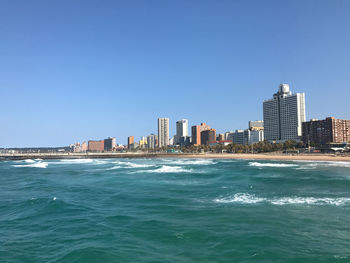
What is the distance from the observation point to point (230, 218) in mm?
14000

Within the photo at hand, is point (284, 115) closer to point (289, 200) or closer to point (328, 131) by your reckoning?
point (328, 131)

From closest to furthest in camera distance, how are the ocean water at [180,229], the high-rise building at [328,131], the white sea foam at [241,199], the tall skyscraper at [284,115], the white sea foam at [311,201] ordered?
1. the ocean water at [180,229]
2. the white sea foam at [311,201]
3. the white sea foam at [241,199]
4. the high-rise building at [328,131]
5. the tall skyscraper at [284,115]

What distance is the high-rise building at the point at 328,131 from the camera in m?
150

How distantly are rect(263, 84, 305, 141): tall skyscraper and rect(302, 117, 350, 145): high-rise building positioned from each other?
13797mm

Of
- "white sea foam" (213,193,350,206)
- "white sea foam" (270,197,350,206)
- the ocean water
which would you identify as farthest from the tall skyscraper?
the ocean water

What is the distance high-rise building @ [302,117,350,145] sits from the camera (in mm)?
149625

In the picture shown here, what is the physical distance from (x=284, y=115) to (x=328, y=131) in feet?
115

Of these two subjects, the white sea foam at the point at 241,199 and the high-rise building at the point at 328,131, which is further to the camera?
the high-rise building at the point at 328,131

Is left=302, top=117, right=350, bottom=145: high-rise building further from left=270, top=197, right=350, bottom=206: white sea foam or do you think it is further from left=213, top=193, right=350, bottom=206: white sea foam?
left=213, top=193, right=350, bottom=206: white sea foam

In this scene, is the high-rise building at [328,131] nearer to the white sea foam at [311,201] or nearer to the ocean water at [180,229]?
the white sea foam at [311,201]

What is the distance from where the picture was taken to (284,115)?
182000mm

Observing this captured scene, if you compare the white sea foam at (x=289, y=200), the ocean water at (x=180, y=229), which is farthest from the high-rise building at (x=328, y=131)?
the ocean water at (x=180, y=229)

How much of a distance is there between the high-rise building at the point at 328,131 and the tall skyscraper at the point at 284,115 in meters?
13.8

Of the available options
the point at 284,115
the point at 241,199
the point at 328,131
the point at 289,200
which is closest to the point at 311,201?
the point at 289,200
